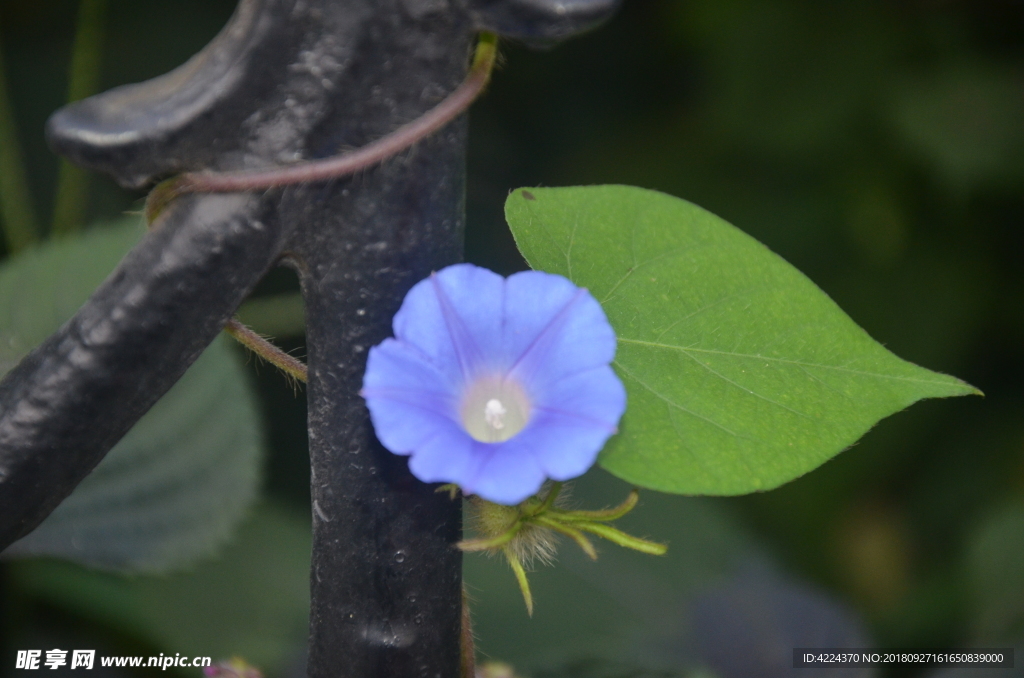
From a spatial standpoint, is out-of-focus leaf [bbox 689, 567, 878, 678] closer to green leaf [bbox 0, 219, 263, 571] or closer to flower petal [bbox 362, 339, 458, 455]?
green leaf [bbox 0, 219, 263, 571]

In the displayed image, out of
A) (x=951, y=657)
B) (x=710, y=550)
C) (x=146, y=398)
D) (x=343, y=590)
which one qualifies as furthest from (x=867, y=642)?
(x=146, y=398)

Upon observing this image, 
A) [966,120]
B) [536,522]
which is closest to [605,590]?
[536,522]

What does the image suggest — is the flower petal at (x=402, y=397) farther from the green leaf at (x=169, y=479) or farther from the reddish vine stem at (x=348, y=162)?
the green leaf at (x=169, y=479)

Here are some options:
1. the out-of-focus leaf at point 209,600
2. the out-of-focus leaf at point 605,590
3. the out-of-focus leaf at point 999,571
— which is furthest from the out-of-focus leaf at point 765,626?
the out-of-focus leaf at point 209,600

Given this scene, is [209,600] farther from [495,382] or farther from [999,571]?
[999,571]

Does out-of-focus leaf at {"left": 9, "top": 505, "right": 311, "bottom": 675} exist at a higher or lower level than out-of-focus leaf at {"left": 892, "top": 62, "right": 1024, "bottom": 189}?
lower

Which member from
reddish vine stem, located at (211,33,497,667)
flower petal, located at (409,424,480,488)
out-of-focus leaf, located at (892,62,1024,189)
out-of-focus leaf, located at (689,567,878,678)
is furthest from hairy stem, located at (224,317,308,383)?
out-of-focus leaf, located at (892,62,1024,189)

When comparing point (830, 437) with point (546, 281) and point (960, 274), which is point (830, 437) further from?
point (960, 274)
